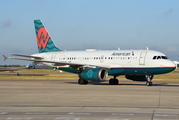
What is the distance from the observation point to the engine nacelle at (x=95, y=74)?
31.4 m

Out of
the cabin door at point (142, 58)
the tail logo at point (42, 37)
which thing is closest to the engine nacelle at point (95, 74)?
the cabin door at point (142, 58)

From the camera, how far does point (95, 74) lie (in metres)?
31.5

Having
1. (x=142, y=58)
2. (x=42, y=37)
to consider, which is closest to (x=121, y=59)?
(x=142, y=58)

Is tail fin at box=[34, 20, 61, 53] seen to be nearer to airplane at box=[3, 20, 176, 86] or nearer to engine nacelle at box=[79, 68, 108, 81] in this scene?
airplane at box=[3, 20, 176, 86]

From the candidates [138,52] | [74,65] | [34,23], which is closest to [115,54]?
[138,52]

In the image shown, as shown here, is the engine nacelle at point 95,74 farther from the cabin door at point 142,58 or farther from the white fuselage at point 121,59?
the cabin door at point 142,58

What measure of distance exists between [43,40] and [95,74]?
14.0 meters

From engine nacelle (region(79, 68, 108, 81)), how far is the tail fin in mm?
10764

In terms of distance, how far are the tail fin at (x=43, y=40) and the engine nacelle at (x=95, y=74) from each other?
35.3 ft

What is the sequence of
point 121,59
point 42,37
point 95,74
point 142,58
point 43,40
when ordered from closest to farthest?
1. point 95,74
2. point 142,58
3. point 121,59
4. point 43,40
5. point 42,37

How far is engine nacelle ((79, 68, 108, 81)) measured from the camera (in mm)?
31406

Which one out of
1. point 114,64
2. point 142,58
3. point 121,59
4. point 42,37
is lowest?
point 114,64

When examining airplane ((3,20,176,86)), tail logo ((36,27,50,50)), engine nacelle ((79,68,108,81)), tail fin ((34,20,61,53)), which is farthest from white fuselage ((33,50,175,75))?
tail logo ((36,27,50,50))

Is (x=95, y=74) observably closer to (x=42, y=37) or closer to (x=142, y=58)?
(x=142, y=58)
